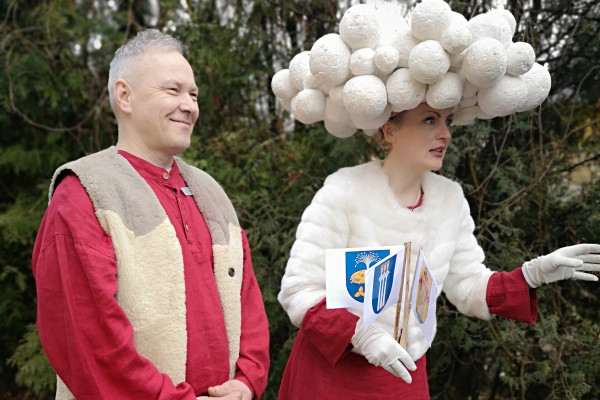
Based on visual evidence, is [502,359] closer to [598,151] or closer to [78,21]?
[598,151]

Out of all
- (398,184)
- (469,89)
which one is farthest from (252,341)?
(469,89)

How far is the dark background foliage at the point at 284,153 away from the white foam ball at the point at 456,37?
0.90m

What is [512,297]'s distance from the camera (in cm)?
234

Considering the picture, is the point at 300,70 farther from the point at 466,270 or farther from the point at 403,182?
the point at 466,270

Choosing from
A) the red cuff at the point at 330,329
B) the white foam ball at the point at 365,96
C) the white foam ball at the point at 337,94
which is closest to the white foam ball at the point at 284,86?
the white foam ball at the point at 337,94

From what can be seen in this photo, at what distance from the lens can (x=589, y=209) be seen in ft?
10.5

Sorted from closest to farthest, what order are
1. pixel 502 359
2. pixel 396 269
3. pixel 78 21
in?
pixel 396 269
pixel 502 359
pixel 78 21

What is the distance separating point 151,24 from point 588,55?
3.21m

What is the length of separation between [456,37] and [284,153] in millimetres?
2046

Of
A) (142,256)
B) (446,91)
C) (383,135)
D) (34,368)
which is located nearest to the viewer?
(142,256)

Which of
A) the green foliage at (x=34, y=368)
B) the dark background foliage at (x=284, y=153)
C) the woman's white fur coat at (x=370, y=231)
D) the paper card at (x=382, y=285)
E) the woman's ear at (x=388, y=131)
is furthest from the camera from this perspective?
the green foliage at (x=34, y=368)

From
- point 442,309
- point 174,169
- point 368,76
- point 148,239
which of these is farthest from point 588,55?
point 148,239

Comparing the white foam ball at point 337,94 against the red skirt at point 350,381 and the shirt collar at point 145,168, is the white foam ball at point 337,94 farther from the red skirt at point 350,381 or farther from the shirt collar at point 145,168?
the red skirt at point 350,381

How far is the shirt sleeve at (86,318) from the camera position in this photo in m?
1.70
